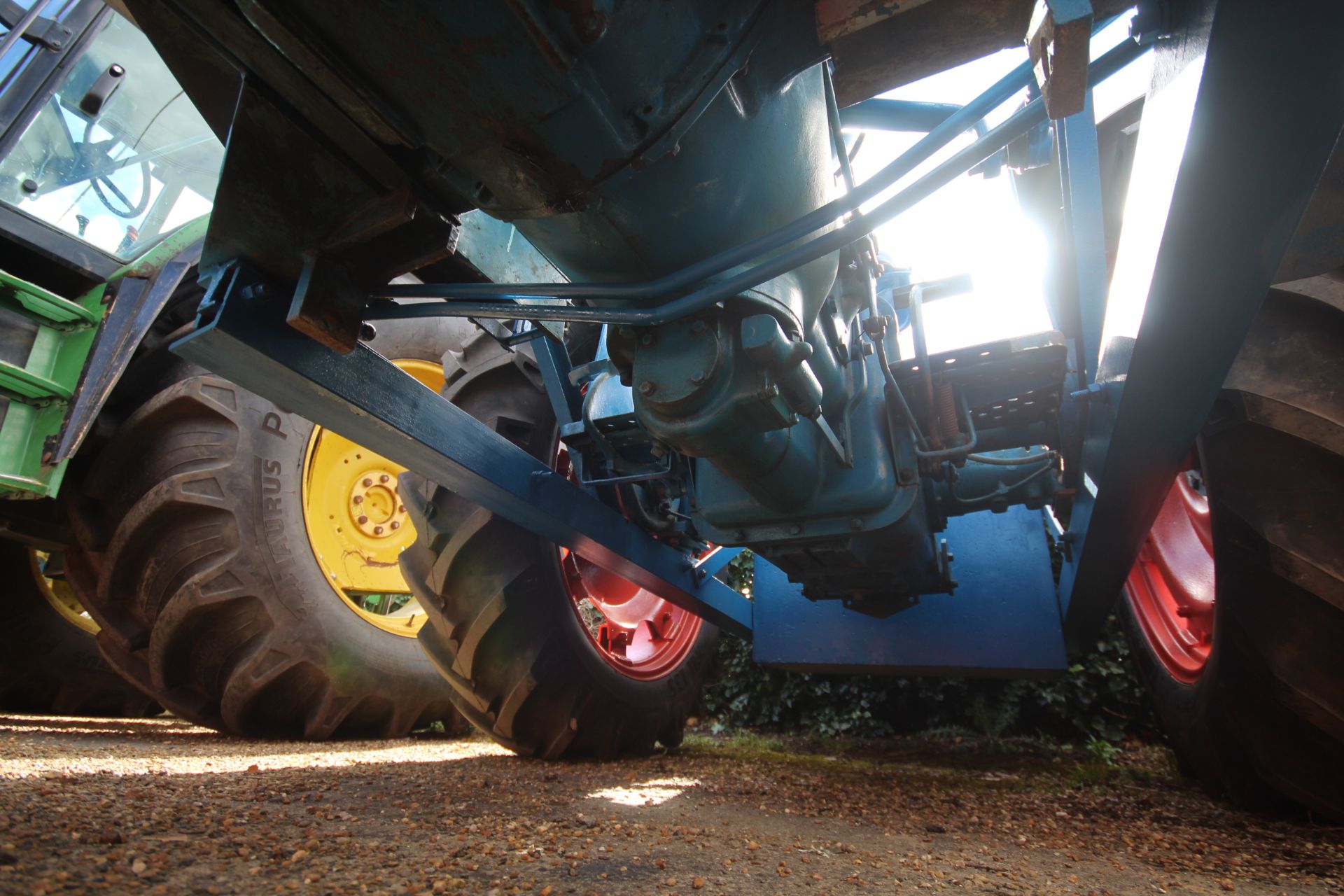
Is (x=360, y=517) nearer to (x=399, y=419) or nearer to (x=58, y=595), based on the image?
(x=399, y=419)

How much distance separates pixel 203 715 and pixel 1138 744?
14.6ft

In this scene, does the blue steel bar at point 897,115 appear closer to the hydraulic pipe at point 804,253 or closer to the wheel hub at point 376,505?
the hydraulic pipe at point 804,253

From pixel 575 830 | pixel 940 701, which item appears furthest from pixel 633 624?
pixel 940 701

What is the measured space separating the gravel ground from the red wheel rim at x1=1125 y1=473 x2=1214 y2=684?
42cm

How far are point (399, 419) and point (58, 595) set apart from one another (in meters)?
3.96

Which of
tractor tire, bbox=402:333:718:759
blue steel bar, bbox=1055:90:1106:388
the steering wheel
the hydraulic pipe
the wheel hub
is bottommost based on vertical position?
tractor tire, bbox=402:333:718:759

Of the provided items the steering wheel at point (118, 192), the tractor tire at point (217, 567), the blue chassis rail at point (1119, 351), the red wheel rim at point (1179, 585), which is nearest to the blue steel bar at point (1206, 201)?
the blue chassis rail at point (1119, 351)

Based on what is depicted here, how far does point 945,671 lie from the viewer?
2449 millimetres

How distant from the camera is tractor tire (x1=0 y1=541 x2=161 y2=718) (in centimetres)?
328

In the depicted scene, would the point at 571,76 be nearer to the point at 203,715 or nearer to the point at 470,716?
the point at 470,716

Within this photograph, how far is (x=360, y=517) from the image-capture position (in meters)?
2.83

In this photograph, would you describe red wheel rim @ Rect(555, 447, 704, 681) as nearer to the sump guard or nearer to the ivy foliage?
the sump guard

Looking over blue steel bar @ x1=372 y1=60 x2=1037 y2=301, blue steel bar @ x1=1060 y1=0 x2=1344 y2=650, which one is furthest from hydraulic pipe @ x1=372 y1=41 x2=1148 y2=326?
blue steel bar @ x1=1060 y1=0 x2=1344 y2=650

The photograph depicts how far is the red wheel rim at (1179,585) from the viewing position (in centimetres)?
210
